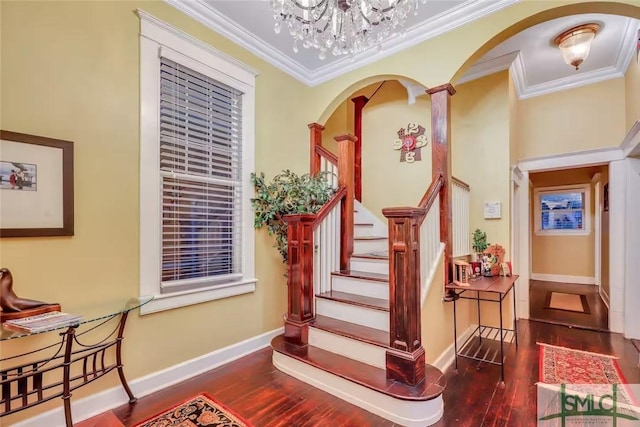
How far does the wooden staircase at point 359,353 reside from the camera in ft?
6.39

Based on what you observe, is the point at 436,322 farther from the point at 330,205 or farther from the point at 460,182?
the point at 460,182

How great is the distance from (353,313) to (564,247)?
21.6 ft

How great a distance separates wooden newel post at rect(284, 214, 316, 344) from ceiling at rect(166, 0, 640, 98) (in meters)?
1.87

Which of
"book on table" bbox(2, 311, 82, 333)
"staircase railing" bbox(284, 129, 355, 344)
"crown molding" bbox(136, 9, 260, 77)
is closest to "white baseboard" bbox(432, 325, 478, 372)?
"staircase railing" bbox(284, 129, 355, 344)

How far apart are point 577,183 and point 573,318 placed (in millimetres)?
3865

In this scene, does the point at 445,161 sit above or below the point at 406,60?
below

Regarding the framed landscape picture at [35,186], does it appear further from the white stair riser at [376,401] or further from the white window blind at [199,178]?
the white stair riser at [376,401]

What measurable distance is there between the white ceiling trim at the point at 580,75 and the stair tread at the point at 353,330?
11.8 ft

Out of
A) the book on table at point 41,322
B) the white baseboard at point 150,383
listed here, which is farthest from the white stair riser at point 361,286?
the book on table at point 41,322

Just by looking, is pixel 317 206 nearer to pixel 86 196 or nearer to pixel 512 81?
pixel 86 196

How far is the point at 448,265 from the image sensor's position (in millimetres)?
2764

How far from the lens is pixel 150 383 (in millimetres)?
2277

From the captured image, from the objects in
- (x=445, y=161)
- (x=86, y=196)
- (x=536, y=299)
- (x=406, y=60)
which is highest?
(x=406, y=60)

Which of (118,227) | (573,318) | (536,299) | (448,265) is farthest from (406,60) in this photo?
(536,299)
